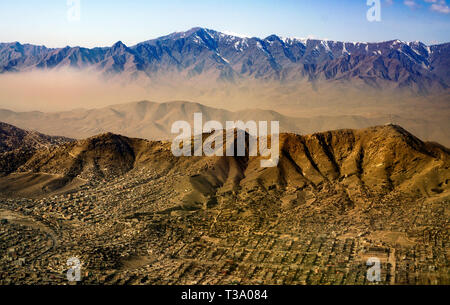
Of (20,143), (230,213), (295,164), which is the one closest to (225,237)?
(230,213)

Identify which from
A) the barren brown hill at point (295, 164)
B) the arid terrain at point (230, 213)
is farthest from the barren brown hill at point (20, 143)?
the barren brown hill at point (295, 164)

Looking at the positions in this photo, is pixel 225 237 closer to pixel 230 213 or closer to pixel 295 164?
pixel 230 213

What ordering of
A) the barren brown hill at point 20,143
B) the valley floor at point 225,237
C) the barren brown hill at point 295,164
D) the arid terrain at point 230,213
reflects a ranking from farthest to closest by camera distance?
the barren brown hill at point 20,143
the barren brown hill at point 295,164
the arid terrain at point 230,213
the valley floor at point 225,237

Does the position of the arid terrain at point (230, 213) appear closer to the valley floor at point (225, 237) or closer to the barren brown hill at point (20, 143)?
the valley floor at point (225, 237)

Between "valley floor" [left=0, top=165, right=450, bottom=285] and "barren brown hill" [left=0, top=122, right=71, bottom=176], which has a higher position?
"barren brown hill" [left=0, top=122, right=71, bottom=176]

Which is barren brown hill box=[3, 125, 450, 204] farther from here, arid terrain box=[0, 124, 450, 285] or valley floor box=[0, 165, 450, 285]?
valley floor box=[0, 165, 450, 285]

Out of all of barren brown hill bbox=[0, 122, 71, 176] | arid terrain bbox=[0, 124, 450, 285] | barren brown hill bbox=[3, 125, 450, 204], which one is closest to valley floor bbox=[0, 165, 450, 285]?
arid terrain bbox=[0, 124, 450, 285]
